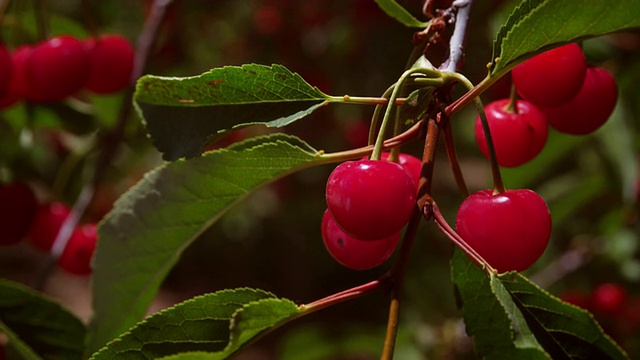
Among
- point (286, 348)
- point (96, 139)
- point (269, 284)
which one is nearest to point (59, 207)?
point (96, 139)

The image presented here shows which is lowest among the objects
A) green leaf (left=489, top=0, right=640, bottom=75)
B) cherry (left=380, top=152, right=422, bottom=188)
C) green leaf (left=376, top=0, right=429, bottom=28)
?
cherry (left=380, top=152, right=422, bottom=188)

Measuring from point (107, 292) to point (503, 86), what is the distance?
2.28 feet

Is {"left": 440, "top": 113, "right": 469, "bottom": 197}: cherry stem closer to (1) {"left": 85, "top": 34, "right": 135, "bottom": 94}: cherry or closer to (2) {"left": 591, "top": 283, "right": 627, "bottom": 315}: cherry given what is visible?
(1) {"left": 85, "top": 34, "right": 135, "bottom": 94}: cherry

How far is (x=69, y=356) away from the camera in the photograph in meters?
1.11

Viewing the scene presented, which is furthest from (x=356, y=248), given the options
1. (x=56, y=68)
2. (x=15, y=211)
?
(x=15, y=211)

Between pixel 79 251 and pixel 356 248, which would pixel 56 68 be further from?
pixel 356 248

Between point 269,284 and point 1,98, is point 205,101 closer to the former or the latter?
point 1,98

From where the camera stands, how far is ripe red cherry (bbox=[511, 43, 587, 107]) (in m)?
0.81

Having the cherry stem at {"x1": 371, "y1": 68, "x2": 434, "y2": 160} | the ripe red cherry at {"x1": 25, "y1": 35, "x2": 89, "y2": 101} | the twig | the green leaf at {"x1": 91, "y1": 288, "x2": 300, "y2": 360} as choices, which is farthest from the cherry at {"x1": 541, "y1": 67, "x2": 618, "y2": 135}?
the ripe red cherry at {"x1": 25, "y1": 35, "x2": 89, "y2": 101}

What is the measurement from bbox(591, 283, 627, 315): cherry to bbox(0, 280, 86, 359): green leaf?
4.36 feet

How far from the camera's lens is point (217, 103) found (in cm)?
81

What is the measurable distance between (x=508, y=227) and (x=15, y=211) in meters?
1.13

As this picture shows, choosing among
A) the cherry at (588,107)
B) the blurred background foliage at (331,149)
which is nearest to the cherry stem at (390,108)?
the cherry at (588,107)

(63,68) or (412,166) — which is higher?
(63,68)
